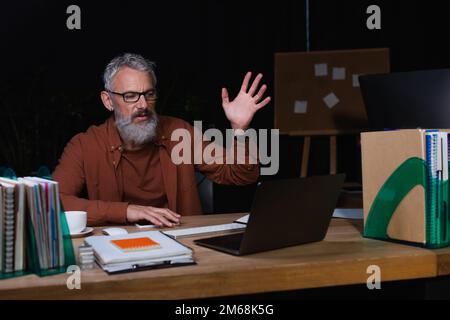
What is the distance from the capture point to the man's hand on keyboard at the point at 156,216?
1574 mm

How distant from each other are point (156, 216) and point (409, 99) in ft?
3.17

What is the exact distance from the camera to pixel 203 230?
149 centimetres

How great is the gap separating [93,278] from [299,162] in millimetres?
3808

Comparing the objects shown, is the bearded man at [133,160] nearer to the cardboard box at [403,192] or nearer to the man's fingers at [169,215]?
the man's fingers at [169,215]

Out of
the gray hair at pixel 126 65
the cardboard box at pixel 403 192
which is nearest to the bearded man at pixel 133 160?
the gray hair at pixel 126 65

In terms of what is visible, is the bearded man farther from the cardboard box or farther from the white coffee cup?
the cardboard box

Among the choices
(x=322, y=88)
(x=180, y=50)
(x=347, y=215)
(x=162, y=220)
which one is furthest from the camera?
(x=180, y=50)

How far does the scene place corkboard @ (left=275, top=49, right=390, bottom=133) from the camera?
13.4 ft

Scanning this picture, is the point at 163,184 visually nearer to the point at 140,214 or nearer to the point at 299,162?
the point at 140,214

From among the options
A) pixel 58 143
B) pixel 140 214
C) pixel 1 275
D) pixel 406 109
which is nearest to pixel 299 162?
pixel 58 143

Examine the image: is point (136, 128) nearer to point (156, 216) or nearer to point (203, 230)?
point (156, 216)

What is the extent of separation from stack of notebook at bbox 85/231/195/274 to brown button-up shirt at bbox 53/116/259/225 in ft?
2.97

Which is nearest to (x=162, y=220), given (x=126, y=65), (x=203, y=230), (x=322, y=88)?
(x=203, y=230)

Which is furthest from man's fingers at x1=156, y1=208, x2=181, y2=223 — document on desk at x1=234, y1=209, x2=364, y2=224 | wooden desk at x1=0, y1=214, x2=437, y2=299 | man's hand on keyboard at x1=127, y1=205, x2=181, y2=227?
wooden desk at x1=0, y1=214, x2=437, y2=299
